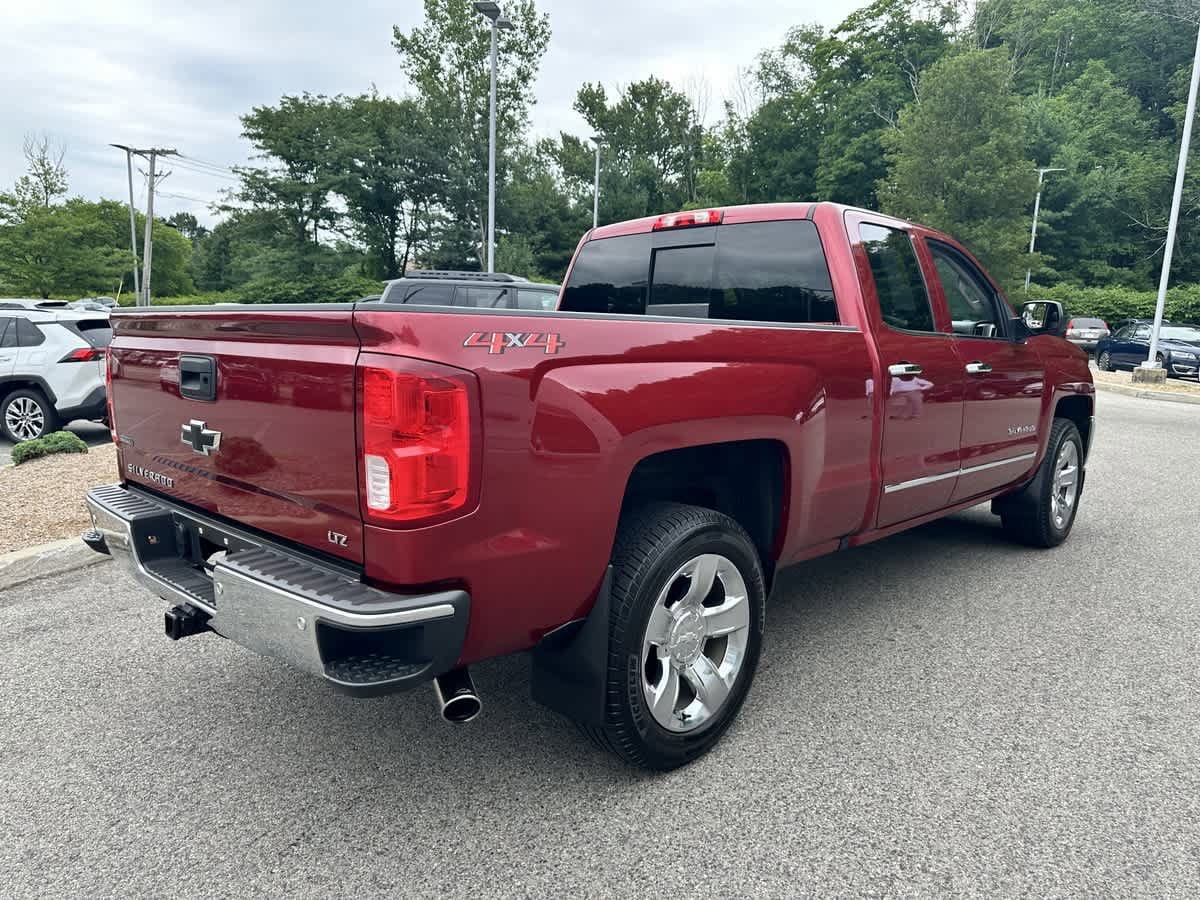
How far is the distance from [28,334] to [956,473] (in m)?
9.93

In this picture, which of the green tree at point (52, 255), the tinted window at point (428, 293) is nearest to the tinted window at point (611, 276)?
the tinted window at point (428, 293)

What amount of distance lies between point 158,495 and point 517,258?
39764 mm

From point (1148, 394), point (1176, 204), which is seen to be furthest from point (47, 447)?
point (1176, 204)

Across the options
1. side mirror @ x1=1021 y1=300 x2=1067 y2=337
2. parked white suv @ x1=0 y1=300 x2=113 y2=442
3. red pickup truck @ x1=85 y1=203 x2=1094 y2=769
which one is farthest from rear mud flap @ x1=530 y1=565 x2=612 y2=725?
parked white suv @ x1=0 y1=300 x2=113 y2=442

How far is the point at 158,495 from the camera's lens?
287 cm

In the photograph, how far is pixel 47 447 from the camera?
7.50 metres

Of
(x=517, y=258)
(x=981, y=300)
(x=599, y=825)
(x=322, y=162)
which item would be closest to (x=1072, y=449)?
(x=981, y=300)

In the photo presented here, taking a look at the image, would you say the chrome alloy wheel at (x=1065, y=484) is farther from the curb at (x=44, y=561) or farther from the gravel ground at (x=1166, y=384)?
the gravel ground at (x=1166, y=384)

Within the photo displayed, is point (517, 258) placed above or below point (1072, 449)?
above

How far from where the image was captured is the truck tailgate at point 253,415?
204cm

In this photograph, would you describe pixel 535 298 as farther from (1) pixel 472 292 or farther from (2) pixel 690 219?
(2) pixel 690 219

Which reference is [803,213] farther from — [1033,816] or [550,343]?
[1033,816]

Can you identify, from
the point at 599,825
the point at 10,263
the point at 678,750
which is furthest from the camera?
the point at 10,263

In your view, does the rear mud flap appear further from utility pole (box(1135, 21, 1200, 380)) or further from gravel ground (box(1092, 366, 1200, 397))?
utility pole (box(1135, 21, 1200, 380))
